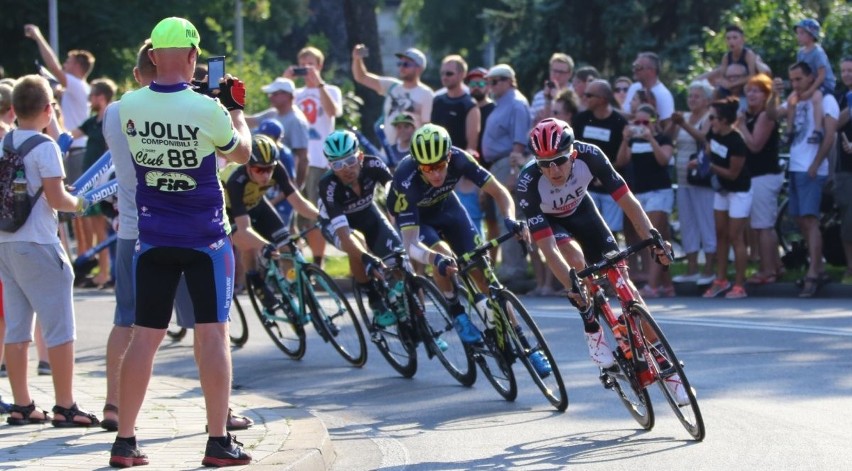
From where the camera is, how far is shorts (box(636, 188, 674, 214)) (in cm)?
1557

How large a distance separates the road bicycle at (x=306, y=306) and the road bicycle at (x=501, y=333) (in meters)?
1.63

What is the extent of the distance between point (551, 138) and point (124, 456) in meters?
3.27

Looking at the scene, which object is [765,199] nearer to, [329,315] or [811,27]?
[811,27]

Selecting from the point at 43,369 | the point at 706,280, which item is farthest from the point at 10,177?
the point at 706,280

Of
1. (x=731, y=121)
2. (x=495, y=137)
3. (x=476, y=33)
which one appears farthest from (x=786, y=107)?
(x=476, y=33)

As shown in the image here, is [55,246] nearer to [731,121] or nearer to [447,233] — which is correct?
[447,233]

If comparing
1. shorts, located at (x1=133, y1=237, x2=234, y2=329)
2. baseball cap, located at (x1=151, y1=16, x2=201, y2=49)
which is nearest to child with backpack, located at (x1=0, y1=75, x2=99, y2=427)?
shorts, located at (x1=133, y1=237, x2=234, y2=329)

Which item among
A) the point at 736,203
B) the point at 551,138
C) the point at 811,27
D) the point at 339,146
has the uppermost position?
the point at 811,27

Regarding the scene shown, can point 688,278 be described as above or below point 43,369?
above

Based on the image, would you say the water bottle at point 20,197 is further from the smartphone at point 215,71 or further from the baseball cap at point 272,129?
the baseball cap at point 272,129

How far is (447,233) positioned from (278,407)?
6.96 ft

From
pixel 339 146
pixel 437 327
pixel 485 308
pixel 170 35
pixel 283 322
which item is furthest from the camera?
pixel 283 322

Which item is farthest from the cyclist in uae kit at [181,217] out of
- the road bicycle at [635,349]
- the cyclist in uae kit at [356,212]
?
the cyclist in uae kit at [356,212]

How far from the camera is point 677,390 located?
844 cm
